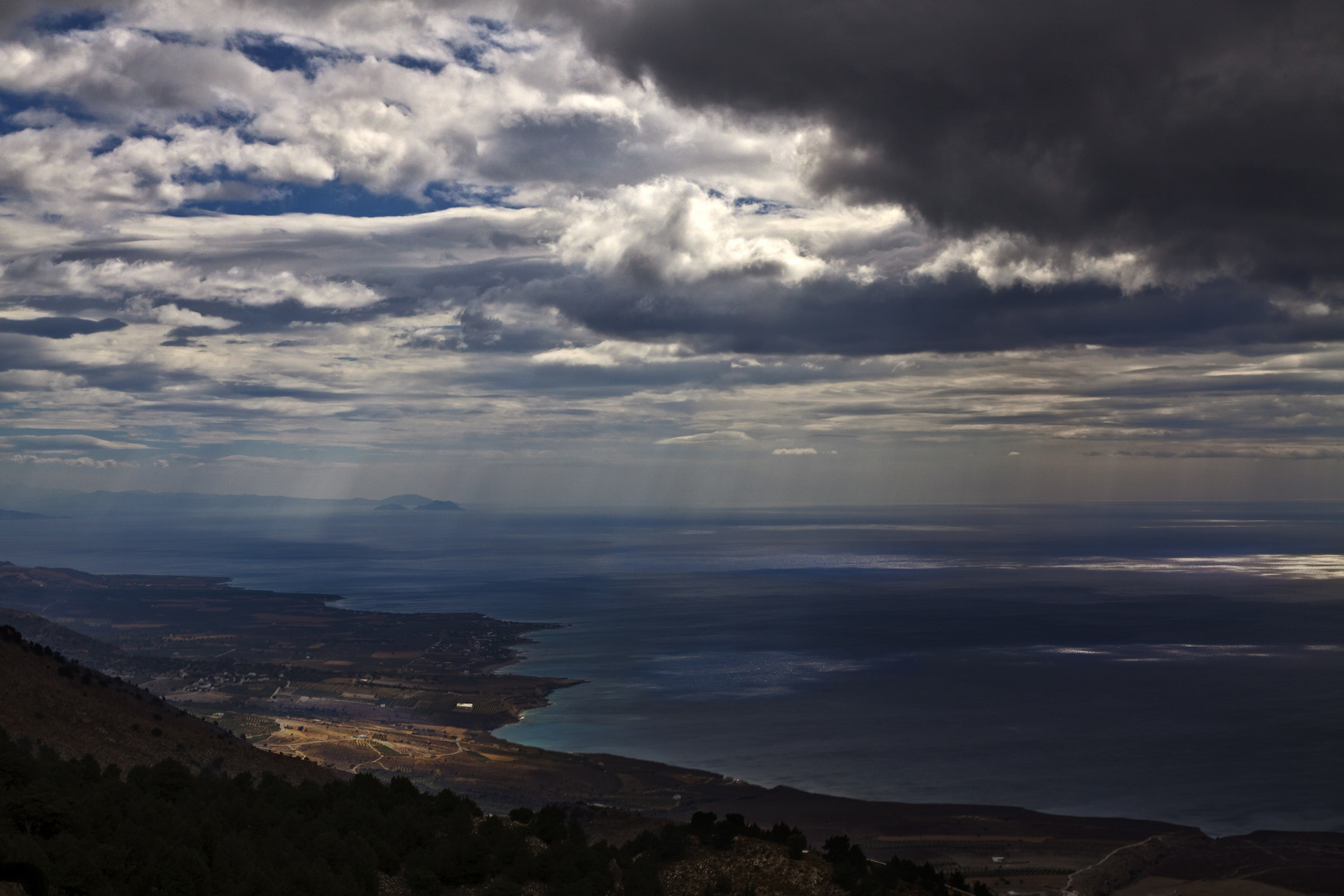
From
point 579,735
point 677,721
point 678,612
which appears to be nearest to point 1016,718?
point 677,721

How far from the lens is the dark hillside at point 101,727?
137 feet

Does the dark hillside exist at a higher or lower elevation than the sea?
higher

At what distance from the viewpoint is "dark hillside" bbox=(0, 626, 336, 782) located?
1647 inches

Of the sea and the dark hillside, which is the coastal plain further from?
the sea

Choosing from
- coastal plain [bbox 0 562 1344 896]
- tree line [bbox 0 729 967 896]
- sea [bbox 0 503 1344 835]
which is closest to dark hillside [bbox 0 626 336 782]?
coastal plain [bbox 0 562 1344 896]

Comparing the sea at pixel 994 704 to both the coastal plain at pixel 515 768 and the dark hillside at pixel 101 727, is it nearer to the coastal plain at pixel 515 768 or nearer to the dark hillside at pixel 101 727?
the coastal plain at pixel 515 768

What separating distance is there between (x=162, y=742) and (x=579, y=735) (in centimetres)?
4570

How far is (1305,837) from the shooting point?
56.4 metres

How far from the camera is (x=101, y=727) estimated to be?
45.5 m

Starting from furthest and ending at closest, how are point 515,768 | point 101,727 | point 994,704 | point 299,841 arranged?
point 994,704, point 515,768, point 101,727, point 299,841

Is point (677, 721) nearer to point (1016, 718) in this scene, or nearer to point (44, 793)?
point (1016, 718)

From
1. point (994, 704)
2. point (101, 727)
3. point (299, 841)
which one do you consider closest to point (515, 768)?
point (101, 727)

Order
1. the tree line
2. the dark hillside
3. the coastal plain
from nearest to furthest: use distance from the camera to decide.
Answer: the tree line, the dark hillside, the coastal plain

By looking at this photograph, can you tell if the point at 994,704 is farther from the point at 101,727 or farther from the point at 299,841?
the point at 299,841
